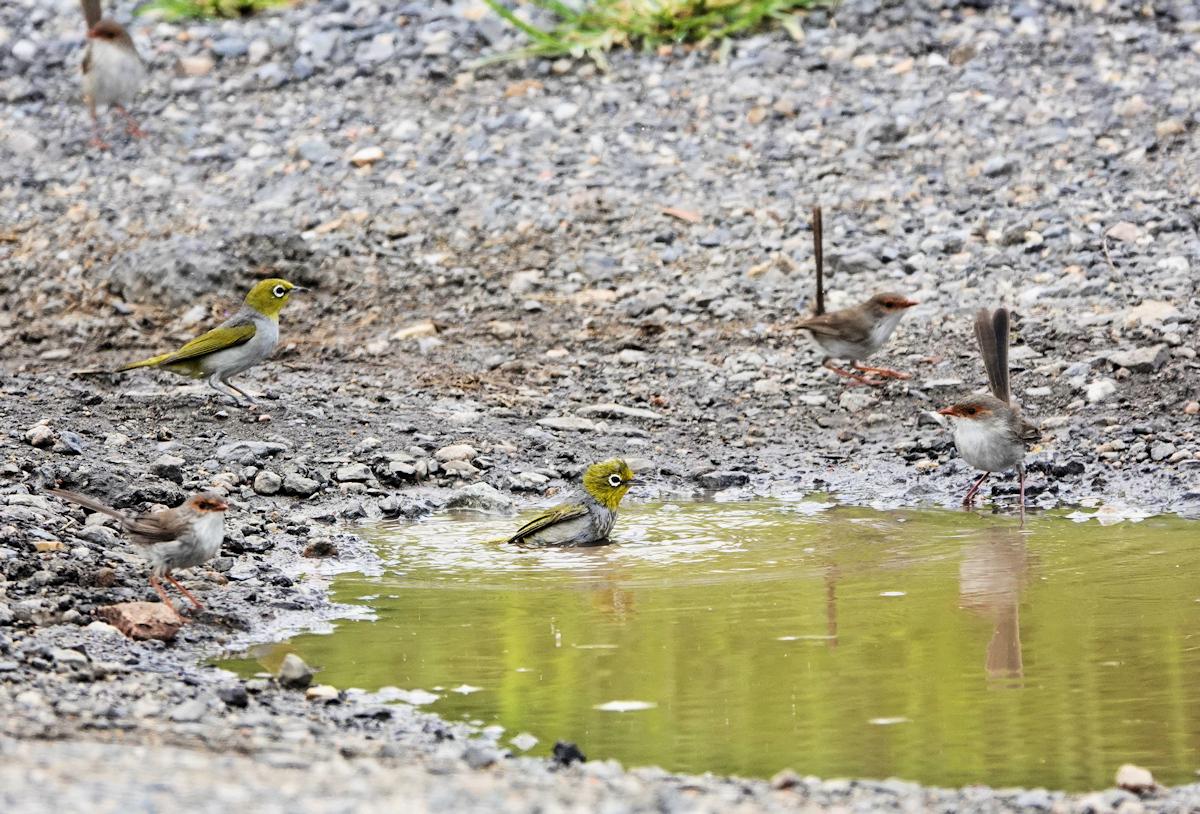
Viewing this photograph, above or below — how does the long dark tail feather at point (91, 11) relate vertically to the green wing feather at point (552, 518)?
above

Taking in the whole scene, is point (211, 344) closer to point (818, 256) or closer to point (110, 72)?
point (818, 256)

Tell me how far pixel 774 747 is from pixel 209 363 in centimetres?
→ 637

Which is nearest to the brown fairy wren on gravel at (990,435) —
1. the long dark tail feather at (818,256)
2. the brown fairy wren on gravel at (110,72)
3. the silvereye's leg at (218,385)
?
the long dark tail feather at (818,256)

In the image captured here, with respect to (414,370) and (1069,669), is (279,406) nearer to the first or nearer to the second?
(414,370)

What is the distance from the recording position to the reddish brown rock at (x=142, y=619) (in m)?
6.39

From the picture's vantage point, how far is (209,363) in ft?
34.7

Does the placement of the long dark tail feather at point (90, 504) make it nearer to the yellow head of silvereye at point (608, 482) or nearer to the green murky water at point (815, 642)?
the green murky water at point (815, 642)

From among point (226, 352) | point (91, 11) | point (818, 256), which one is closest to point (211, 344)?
point (226, 352)

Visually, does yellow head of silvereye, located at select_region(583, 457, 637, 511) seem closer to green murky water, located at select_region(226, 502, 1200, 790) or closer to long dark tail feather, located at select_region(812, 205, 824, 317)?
green murky water, located at select_region(226, 502, 1200, 790)

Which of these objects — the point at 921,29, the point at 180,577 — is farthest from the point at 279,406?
the point at 921,29

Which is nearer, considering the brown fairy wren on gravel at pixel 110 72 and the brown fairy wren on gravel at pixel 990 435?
the brown fairy wren on gravel at pixel 990 435

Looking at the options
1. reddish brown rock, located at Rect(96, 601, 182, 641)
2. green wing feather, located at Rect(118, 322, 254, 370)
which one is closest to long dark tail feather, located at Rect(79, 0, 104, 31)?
green wing feather, located at Rect(118, 322, 254, 370)

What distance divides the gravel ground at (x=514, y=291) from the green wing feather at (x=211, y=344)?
Answer: 0.87 feet

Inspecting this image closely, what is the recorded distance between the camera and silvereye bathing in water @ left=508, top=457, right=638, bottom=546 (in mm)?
8234
